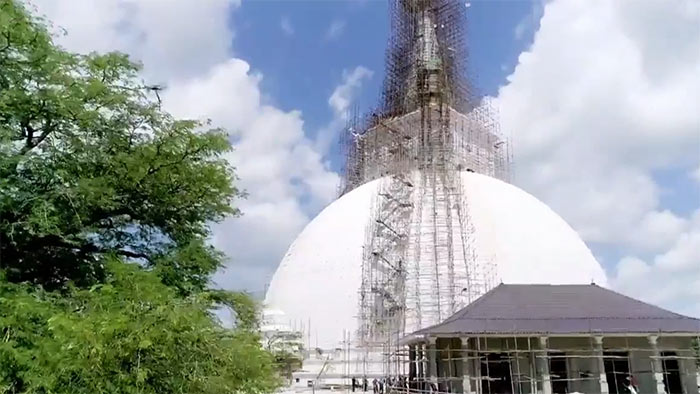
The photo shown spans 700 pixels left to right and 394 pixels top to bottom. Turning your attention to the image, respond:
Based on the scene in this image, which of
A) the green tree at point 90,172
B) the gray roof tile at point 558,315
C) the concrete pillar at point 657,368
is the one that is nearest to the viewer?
the green tree at point 90,172

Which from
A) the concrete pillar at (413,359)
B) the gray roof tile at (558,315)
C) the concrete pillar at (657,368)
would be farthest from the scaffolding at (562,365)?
the concrete pillar at (413,359)

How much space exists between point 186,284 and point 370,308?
1455 centimetres

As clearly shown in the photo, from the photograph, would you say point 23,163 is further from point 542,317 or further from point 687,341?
point 687,341

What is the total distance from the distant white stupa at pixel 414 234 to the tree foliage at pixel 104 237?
13193 mm

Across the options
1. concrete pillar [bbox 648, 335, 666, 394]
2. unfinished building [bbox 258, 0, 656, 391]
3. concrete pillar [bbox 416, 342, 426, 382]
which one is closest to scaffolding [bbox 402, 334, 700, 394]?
concrete pillar [bbox 648, 335, 666, 394]

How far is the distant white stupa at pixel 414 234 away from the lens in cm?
2423

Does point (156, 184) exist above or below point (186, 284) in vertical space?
above

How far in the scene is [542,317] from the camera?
1842cm

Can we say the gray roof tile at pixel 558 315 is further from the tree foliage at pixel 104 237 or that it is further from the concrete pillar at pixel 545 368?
the tree foliage at pixel 104 237

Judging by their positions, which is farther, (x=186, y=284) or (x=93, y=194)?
(x=186, y=284)

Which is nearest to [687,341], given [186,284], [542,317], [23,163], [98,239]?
[542,317]

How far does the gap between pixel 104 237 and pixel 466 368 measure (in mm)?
11330

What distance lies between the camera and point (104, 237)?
1102 cm

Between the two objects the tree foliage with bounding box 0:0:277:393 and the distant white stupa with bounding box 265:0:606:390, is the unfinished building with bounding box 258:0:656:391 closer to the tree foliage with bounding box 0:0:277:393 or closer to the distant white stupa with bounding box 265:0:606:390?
the distant white stupa with bounding box 265:0:606:390
